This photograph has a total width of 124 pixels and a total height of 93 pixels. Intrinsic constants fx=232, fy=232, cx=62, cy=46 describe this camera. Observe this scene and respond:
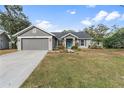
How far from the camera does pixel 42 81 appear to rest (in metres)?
6.79

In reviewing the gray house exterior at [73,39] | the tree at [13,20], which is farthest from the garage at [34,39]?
the gray house exterior at [73,39]

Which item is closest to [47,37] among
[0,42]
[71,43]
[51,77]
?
[71,43]

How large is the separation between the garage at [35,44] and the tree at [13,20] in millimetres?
1852

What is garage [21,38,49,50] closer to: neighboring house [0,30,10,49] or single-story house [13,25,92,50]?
single-story house [13,25,92,50]

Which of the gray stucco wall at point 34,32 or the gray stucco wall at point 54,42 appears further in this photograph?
the gray stucco wall at point 54,42

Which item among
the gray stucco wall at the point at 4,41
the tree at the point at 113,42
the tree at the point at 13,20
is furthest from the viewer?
the gray stucco wall at the point at 4,41

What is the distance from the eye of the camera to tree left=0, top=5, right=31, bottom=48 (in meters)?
24.5

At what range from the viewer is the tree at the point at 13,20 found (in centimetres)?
2447

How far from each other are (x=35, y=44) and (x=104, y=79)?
57.8 ft

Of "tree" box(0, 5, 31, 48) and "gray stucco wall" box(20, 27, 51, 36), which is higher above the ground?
"tree" box(0, 5, 31, 48)

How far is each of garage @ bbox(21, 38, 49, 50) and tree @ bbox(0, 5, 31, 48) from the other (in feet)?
6.08

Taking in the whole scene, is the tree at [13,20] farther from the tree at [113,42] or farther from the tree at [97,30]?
the tree at [113,42]

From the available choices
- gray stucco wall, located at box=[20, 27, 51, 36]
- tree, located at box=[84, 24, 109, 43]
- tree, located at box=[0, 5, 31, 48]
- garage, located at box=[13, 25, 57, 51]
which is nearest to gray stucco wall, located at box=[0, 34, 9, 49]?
tree, located at box=[0, 5, 31, 48]
